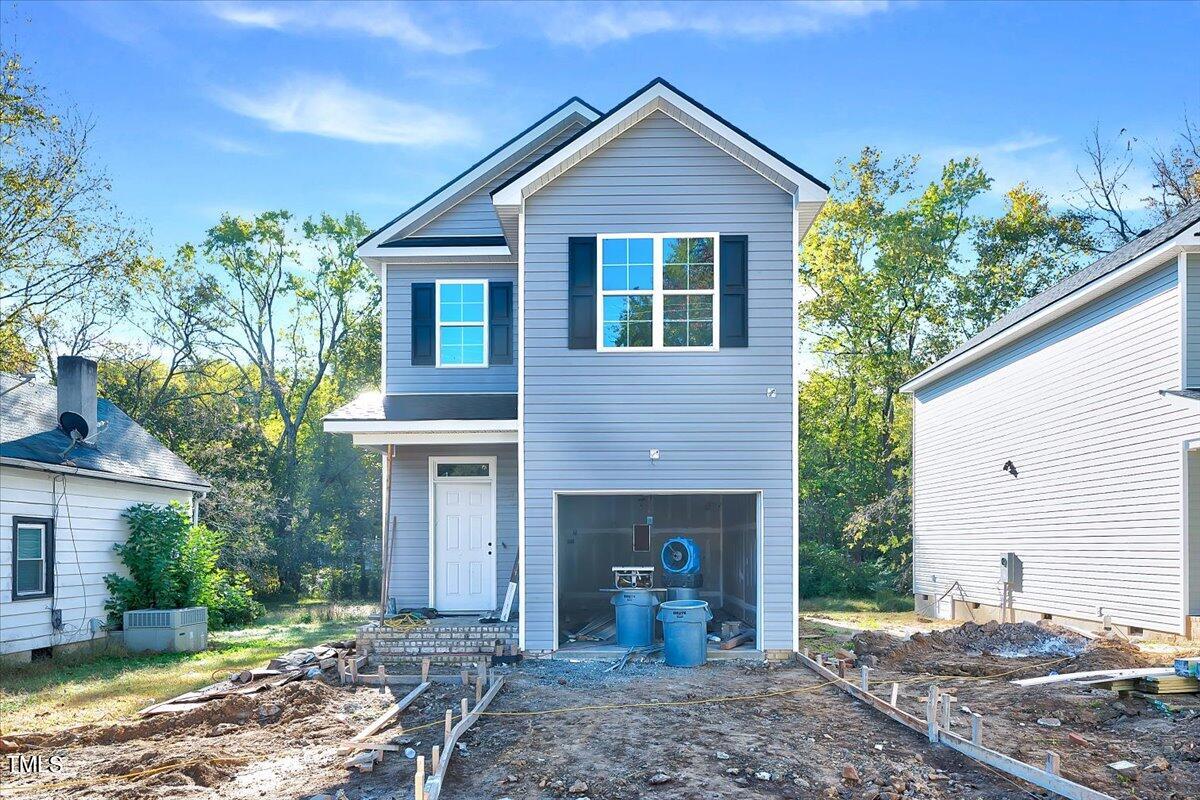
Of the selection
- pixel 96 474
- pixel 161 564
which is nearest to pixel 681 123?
pixel 96 474

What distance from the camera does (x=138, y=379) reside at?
27.8 metres

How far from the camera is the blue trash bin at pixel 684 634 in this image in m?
12.2

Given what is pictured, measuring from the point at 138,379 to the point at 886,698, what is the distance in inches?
961

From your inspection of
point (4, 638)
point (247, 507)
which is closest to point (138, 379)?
point (247, 507)

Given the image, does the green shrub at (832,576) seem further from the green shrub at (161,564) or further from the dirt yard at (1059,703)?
the green shrub at (161,564)

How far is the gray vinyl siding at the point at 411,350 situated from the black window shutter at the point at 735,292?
13.9ft

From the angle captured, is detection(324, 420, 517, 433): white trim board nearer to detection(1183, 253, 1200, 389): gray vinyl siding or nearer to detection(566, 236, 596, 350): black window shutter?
detection(566, 236, 596, 350): black window shutter

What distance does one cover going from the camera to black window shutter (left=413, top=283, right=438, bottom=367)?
15.9 metres

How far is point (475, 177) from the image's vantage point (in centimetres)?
1617

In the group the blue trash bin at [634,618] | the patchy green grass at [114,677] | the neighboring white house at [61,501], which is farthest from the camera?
the neighboring white house at [61,501]

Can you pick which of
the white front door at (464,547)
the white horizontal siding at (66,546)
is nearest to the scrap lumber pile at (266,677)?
the white front door at (464,547)

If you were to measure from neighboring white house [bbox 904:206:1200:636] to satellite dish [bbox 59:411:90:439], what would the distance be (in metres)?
16.8

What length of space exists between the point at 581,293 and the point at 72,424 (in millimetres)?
9270

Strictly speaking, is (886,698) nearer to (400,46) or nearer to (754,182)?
(754,182)
